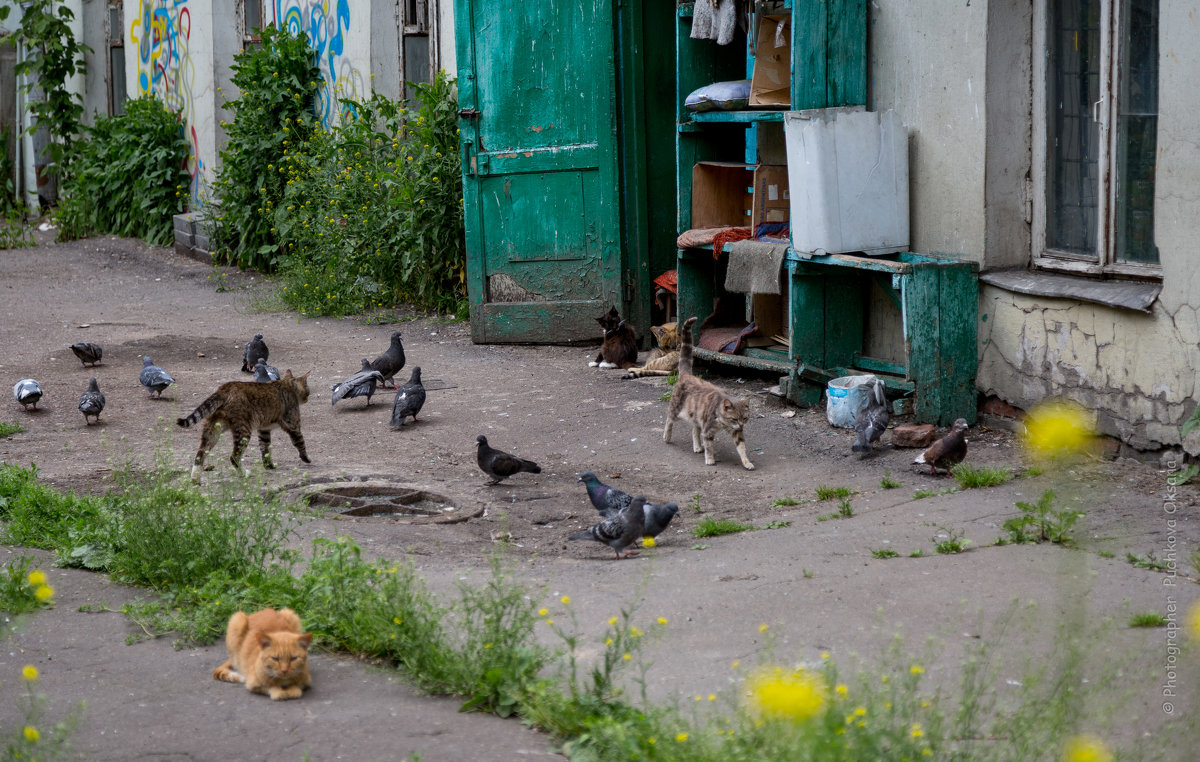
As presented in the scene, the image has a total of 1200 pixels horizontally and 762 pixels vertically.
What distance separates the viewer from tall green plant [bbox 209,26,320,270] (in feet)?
49.9

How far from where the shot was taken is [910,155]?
7879mm

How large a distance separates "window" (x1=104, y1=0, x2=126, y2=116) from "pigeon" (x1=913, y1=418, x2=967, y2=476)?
1845 centimetres

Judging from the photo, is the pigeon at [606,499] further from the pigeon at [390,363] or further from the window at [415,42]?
the window at [415,42]

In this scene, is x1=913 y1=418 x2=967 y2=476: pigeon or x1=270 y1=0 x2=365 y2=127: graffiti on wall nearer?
x1=913 y1=418 x2=967 y2=476: pigeon

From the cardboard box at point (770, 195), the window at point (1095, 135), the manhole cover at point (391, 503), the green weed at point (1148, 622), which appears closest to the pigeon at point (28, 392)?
the manhole cover at point (391, 503)

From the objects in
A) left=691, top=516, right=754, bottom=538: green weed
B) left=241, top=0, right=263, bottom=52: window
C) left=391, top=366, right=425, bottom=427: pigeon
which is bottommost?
left=691, top=516, right=754, bottom=538: green weed

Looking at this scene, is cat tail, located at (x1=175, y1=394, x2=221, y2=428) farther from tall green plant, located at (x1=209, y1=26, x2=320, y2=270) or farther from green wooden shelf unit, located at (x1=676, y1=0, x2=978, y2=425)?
tall green plant, located at (x1=209, y1=26, x2=320, y2=270)

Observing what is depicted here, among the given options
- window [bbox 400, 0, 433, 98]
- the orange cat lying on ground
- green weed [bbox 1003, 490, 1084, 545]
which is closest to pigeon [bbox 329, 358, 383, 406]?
the orange cat lying on ground

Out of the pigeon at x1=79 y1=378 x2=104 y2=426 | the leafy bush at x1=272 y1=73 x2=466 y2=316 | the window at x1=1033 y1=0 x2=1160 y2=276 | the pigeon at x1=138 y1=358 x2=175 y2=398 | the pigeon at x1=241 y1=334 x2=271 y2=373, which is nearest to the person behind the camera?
the window at x1=1033 y1=0 x2=1160 y2=276

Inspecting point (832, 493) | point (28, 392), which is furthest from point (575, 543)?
point (28, 392)

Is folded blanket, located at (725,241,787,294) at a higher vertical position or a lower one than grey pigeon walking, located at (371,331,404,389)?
higher

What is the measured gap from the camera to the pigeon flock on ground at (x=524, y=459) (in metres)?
5.57

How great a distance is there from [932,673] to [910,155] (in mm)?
4796

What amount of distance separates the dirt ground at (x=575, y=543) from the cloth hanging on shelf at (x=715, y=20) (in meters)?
2.67
